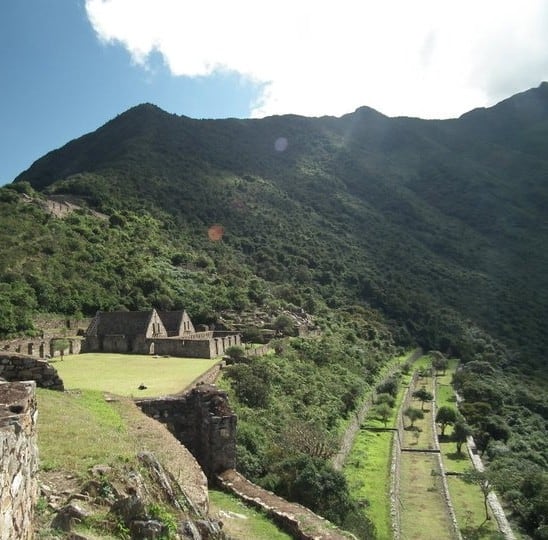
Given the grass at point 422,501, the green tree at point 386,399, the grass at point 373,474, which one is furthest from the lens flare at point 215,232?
the grass at point 422,501

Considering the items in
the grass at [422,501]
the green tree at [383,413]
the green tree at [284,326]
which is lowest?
the grass at [422,501]

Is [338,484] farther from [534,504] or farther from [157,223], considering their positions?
[157,223]

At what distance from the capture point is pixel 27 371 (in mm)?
13070

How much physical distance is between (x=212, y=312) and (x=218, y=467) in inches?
1593

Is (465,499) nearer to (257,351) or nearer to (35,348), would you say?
(257,351)

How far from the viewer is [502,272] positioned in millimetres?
115062

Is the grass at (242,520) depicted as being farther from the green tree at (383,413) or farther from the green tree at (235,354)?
the green tree at (383,413)

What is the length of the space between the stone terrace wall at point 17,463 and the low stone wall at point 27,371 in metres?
6.94

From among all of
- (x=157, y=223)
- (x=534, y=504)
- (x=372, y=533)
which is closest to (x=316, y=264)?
(x=157, y=223)

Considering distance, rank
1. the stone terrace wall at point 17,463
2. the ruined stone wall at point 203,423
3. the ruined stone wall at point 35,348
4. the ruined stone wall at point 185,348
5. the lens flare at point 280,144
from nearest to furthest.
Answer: the stone terrace wall at point 17,463
the ruined stone wall at point 203,423
the ruined stone wall at point 35,348
the ruined stone wall at point 185,348
the lens flare at point 280,144

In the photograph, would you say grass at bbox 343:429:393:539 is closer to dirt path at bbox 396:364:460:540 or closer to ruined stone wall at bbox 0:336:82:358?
dirt path at bbox 396:364:460:540

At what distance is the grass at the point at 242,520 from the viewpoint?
9.99 m

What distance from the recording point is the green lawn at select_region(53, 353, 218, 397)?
→ 749 inches

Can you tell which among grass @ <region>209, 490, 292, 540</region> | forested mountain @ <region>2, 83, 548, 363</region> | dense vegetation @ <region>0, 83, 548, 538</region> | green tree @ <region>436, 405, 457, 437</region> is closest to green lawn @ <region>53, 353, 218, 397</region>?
dense vegetation @ <region>0, 83, 548, 538</region>
